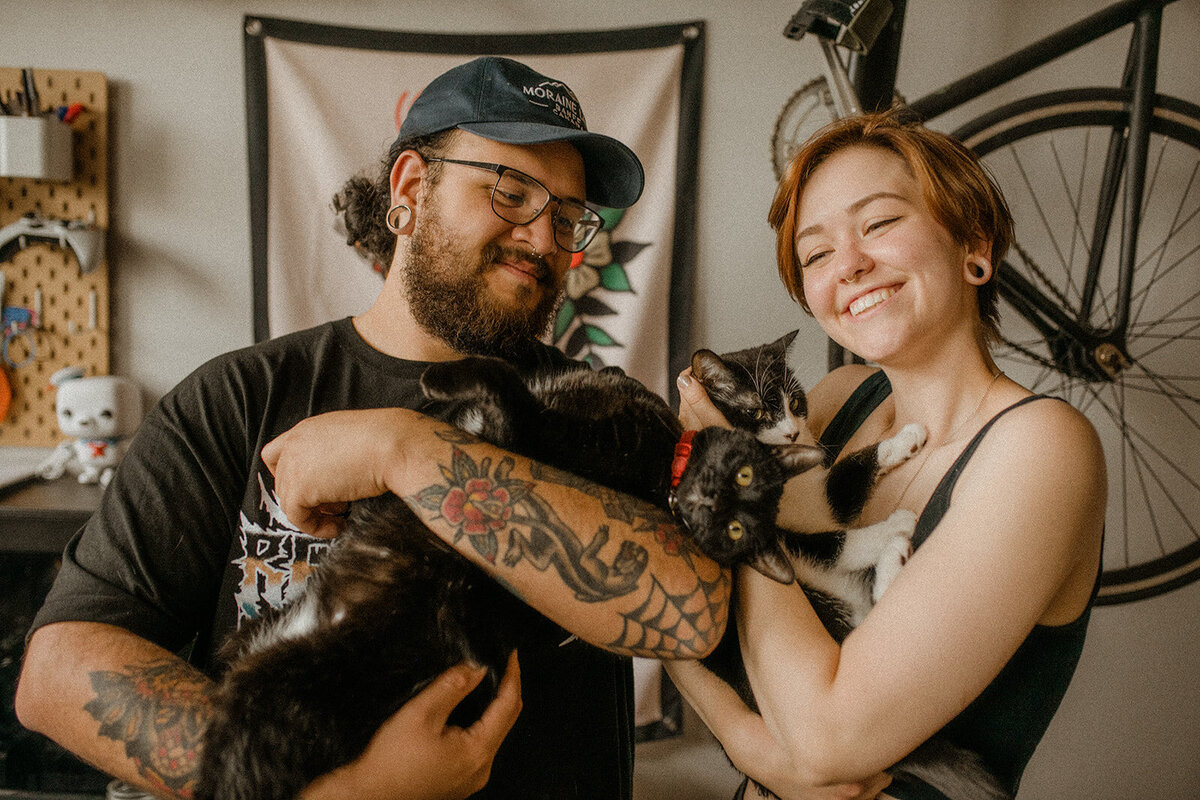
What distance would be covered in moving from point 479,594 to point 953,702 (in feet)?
2.05

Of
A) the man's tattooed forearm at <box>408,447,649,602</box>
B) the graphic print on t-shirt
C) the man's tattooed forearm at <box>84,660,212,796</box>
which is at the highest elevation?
the man's tattooed forearm at <box>408,447,649,602</box>

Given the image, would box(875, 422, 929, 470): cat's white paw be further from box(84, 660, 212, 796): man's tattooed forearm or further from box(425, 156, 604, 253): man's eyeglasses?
box(84, 660, 212, 796): man's tattooed forearm

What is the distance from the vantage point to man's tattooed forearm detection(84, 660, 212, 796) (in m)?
0.81

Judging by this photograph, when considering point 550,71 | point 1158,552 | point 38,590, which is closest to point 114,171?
point 38,590

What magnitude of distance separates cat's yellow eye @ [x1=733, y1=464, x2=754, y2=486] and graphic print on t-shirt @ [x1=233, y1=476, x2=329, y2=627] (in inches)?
27.1

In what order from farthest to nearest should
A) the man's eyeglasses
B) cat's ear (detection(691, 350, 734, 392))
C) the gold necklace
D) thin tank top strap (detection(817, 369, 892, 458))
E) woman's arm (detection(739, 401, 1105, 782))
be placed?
1. cat's ear (detection(691, 350, 734, 392))
2. thin tank top strap (detection(817, 369, 892, 458))
3. the man's eyeglasses
4. the gold necklace
5. woman's arm (detection(739, 401, 1105, 782))

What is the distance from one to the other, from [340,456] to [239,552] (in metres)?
0.37

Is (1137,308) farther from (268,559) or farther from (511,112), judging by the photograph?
(268,559)

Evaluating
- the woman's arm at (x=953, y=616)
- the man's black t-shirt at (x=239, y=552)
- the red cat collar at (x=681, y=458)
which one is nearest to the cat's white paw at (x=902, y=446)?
the woman's arm at (x=953, y=616)

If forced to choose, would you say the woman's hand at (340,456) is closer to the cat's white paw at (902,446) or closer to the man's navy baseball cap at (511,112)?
the man's navy baseball cap at (511,112)

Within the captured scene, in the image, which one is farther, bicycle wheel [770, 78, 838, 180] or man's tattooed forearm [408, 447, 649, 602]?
bicycle wheel [770, 78, 838, 180]

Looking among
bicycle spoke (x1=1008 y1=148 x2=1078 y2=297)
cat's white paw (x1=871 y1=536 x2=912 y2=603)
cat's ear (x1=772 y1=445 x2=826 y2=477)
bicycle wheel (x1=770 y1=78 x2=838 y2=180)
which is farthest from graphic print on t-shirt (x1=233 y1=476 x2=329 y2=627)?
bicycle spoke (x1=1008 y1=148 x2=1078 y2=297)

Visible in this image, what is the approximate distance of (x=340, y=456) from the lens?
0.82 meters

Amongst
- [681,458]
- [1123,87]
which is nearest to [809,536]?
[681,458]
